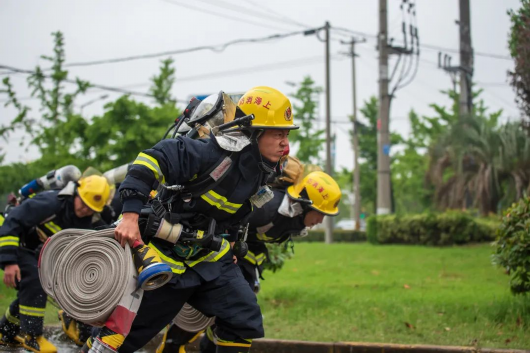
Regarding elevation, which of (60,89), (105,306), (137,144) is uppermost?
(60,89)

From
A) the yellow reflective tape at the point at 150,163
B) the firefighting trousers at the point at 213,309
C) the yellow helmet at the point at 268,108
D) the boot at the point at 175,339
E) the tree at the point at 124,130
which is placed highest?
the tree at the point at 124,130

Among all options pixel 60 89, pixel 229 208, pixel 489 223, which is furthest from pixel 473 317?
pixel 60 89

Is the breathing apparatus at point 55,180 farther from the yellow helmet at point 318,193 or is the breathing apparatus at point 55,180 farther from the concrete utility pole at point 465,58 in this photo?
the concrete utility pole at point 465,58

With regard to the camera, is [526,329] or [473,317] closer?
[526,329]

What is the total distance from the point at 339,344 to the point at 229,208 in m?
2.68

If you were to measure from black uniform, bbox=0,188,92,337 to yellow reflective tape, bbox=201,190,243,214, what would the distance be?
269cm

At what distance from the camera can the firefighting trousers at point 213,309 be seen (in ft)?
15.1

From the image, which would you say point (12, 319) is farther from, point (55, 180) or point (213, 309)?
point (213, 309)

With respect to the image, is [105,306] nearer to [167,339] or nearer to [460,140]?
[167,339]

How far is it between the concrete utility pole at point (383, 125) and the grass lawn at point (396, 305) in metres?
7.32

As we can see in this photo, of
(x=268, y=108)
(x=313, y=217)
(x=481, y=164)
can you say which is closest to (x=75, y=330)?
(x=313, y=217)

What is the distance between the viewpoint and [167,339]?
6.43m

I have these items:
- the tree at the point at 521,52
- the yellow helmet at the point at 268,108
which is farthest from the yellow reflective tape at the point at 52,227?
the tree at the point at 521,52

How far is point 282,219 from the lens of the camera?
6.22m
